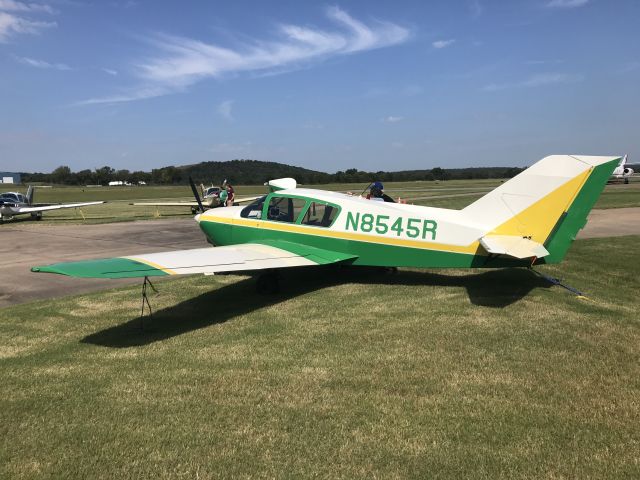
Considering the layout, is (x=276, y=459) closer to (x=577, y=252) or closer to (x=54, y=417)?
(x=54, y=417)

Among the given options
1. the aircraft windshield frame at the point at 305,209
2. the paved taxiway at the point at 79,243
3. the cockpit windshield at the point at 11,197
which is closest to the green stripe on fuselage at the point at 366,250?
the aircraft windshield frame at the point at 305,209

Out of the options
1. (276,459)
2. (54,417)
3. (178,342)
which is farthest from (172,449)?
(178,342)

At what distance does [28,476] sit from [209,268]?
3.71m

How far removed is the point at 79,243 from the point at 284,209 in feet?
33.9

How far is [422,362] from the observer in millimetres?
5023

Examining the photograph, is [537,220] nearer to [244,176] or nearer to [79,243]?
[79,243]

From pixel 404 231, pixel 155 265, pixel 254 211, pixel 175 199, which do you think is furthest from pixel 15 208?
pixel 175 199

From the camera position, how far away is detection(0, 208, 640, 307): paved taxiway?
32.3ft

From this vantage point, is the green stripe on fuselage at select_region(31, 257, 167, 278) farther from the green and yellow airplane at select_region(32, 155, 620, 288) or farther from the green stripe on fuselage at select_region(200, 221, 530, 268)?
the green stripe on fuselage at select_region(200, 221, 530, 268)

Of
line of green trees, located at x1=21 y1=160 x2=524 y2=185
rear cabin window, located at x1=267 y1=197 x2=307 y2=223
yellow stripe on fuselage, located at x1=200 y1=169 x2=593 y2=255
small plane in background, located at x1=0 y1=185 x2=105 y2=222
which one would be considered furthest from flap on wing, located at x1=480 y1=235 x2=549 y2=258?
line of green trees, located at x1=21 y1=160 x2=524 y2=185

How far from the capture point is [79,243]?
16.0 m

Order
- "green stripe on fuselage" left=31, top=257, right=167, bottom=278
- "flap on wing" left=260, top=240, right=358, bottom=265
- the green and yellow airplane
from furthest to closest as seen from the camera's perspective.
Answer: "flap on wing" left=260, top=240, right=358, bottom=265
the green and yellow airplane
"green stripe on fuselage" left=31, top=257, right=167, bottom=278

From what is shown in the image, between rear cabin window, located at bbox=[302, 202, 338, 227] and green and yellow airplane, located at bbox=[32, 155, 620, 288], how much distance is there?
2 cm

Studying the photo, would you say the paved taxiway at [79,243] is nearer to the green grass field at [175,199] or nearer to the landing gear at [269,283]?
the landing gear at [269,283]
